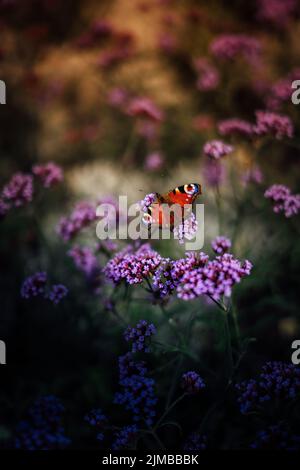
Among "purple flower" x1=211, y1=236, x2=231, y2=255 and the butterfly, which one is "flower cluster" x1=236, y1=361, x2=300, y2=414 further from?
the butterfly

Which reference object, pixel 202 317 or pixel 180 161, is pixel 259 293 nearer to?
pixel 202 317

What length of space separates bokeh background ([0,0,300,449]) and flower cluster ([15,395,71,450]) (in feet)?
0.69

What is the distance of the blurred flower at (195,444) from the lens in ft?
5.83

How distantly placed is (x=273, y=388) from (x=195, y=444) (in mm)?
463

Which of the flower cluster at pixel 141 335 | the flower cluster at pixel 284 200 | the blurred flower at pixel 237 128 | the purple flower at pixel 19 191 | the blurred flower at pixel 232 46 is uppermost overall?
the blurred flower at pixel 232 46

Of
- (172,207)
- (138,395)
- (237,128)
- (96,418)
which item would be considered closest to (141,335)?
(138,395)

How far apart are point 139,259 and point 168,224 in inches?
10.3

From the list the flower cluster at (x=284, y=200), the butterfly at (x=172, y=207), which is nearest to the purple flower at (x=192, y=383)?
the butterfly at (x=172, y=207)

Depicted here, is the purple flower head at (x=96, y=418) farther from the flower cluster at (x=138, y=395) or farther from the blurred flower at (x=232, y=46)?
the blurred flower at (x=232, y=46)

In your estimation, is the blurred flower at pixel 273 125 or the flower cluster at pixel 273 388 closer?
the flower cluster at pixel 273 388

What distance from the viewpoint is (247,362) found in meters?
3.05

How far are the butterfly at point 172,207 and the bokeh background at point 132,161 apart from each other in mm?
361

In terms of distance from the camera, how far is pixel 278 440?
1.65 meters
